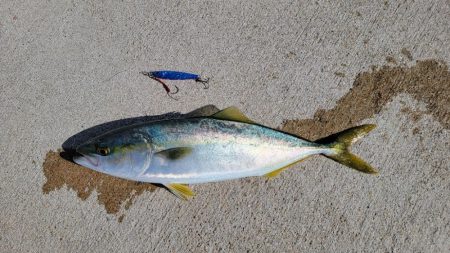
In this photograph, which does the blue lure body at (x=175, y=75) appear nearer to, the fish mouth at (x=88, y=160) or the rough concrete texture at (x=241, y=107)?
the rough concrete texture at (x=241, y=107)

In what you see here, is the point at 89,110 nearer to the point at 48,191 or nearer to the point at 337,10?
the point at 48,191

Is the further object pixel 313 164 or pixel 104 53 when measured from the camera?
pixel 104 53

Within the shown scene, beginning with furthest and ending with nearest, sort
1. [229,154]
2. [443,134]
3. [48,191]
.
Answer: [48,191] < [443,134] < [229,154]

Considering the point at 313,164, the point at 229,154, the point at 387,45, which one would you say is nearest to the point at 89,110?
the point at 229,154

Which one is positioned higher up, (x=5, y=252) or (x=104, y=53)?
(x=104, y=53)

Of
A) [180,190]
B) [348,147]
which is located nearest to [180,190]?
[180,190]

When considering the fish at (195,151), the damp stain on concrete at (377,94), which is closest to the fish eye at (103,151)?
the fish at (195,151)
